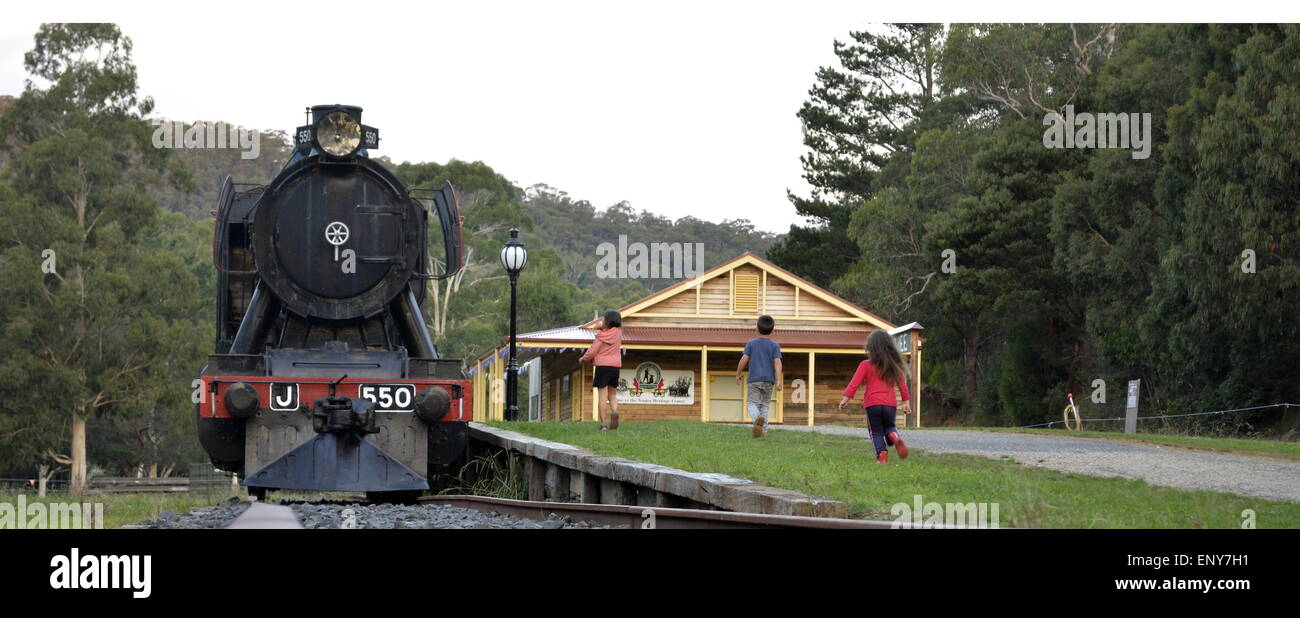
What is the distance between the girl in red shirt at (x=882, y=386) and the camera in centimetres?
1184

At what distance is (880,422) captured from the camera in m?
11.9

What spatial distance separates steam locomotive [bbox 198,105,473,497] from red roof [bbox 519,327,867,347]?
17304mm

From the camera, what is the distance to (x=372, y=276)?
50.0 ft

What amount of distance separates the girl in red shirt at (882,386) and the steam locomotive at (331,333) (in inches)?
178

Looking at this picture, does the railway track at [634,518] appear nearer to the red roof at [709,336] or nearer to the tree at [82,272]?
the red roof at [709,336]

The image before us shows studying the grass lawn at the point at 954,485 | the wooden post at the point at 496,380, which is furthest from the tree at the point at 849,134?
the grass lawn at the point at 954,485

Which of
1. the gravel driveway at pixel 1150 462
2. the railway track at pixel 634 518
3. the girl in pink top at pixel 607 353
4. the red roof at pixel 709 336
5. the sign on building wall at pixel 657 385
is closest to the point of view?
the railway track at pixel 634 518

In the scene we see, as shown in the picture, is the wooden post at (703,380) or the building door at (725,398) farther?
the building door at (725,398)

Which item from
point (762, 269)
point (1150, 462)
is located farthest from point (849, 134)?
point (1150, 462)

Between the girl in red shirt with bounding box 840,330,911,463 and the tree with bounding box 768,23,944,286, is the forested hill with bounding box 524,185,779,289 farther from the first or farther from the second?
the girl in red shirt with bounding box 840,330,911,463
